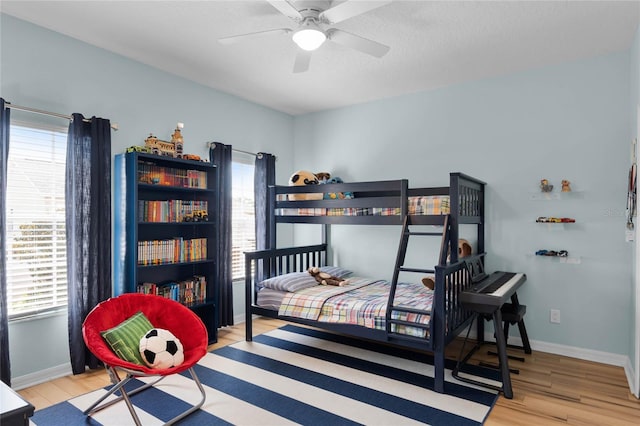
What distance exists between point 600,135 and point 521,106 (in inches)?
27.1

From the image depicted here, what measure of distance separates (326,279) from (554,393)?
2.09 metres

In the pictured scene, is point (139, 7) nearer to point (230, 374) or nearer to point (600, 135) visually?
point (230, 374)

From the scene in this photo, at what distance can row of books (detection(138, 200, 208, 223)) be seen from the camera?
3.28 meters

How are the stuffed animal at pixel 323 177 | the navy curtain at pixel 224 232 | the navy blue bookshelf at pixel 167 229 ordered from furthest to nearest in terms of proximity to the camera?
1. the stuffed animal at pixel 323 177
2. the navy curtain at pixel 224 232
3. the navy blue bookshelf at pixel 167 229

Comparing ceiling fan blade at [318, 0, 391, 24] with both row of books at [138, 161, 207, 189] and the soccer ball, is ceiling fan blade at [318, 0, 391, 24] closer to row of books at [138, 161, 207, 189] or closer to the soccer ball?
row of books at [138, 161, 207, 189]

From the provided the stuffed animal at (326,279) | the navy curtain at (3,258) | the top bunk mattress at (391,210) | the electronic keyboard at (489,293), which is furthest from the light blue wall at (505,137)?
the top bunk mattress at (391,210)

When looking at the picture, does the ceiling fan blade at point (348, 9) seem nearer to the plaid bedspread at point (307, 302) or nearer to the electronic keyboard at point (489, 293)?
the electronic keyboard at point (489, 293)

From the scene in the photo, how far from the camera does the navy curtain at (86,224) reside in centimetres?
291

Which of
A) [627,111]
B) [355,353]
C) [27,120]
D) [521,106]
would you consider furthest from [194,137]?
[627,111]

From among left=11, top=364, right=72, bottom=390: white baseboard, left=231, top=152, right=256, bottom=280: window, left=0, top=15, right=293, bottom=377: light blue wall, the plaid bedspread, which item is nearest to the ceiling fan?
left=0, top=15, right=293, bottom=377: light blue wall

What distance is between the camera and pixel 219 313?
13.3ft

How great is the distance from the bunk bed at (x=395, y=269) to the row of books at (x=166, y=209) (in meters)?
0.70

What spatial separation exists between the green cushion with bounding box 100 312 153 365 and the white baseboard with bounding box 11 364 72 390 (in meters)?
0.96

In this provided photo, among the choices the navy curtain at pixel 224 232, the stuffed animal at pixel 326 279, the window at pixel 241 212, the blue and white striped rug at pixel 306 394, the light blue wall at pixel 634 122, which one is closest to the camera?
the blue and white striped rug at pixel 306 394
